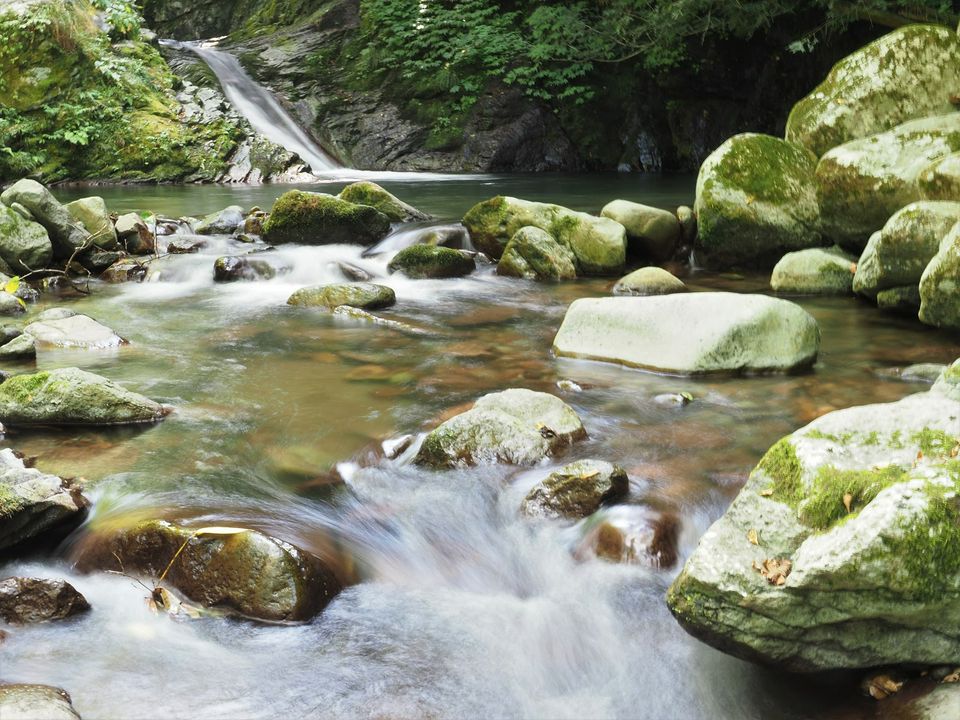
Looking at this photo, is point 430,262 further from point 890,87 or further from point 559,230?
point 890,87

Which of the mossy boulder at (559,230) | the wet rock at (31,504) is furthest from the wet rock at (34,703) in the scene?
the mossy boulder at (559,230)

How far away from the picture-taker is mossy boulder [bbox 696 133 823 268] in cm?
814

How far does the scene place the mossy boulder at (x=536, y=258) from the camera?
8.57 metres

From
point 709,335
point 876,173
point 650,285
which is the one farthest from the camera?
point 650,285

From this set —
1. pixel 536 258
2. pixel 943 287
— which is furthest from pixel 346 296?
pixel 943 287

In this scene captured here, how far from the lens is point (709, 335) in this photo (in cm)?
530

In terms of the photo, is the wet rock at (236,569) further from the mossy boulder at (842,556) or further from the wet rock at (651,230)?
the wet rock at (651,230)

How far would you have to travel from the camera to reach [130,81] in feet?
60.2

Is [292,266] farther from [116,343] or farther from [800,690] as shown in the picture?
[800,690]

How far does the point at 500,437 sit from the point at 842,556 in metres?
1.96

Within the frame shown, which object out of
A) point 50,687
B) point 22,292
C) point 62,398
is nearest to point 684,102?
point 22,292

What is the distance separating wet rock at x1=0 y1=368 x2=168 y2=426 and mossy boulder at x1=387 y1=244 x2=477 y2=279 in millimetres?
4547

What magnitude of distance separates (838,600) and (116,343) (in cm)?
535

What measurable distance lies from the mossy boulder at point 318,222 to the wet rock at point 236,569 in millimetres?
6904
